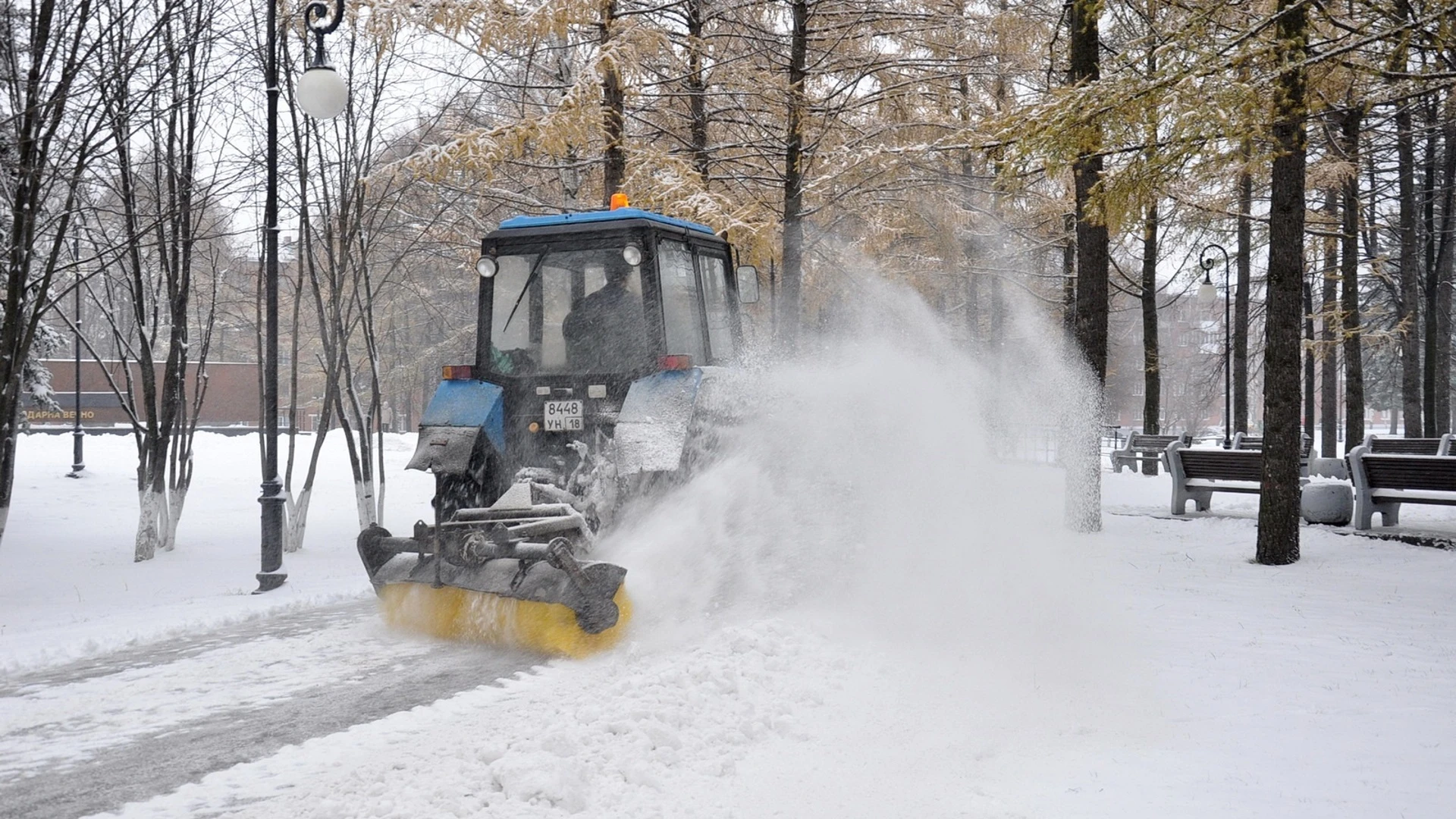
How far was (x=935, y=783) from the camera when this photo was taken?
3.90 metres

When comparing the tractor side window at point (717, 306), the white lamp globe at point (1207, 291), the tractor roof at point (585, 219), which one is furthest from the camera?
the white lamp globe at point (1207, 291)

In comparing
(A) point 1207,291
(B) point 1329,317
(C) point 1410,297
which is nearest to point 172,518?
(C) point 1410,297

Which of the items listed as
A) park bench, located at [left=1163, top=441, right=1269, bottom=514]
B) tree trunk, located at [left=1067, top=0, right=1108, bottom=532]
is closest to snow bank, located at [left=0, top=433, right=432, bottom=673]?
tree trunk, located at [left=1067, top=0, right=1108, bottom=532]

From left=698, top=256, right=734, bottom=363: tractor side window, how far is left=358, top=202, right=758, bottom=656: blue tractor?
0.02 meters

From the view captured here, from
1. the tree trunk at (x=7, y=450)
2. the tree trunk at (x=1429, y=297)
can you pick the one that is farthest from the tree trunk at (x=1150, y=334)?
the tree trunk at (x=7, y=450)

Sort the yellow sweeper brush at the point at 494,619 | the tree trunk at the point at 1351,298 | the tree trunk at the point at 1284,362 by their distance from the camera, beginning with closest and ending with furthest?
the yellow sweeper brush at the point at 494,619 → the tree trunk at the point at 1284,362 → the tree trunk at the point at 1351,298

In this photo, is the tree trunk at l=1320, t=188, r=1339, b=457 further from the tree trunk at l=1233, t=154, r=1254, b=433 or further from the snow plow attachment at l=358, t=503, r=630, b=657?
the snow plow attachment at l=358, t=503, r=630, b=657

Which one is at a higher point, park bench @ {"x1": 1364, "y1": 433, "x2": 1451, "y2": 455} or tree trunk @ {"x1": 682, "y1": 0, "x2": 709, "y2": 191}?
tree trunk @ {"x1": 682, "y1": 0, "x2": 709, "y2": 191}

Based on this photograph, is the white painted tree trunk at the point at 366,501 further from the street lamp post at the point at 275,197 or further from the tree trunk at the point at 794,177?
the tree trunk at the point at 794,177

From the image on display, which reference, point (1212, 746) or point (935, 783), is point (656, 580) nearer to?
point (935, 783)

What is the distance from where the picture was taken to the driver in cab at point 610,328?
712 centimetres

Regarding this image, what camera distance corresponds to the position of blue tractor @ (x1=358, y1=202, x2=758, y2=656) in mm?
6238

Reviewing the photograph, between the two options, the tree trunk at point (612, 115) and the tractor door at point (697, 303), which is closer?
the tractor door at point (697, 303)

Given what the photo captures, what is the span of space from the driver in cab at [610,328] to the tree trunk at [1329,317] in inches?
438
